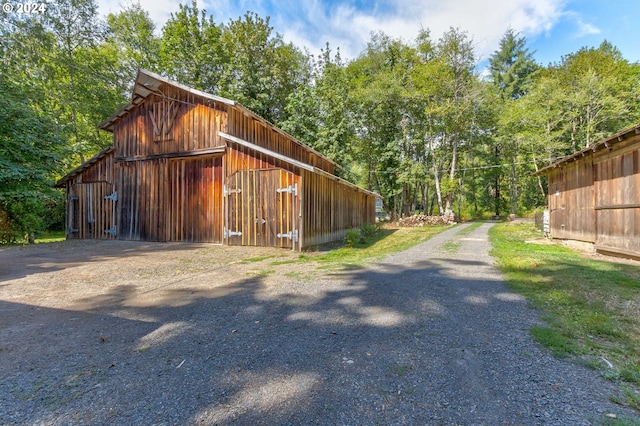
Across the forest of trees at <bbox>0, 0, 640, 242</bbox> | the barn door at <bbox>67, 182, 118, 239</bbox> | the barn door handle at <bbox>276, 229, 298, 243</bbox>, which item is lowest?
the barn door handle at <bbox>276, 229, 298, 243</bbox>

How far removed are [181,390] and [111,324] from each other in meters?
2.07

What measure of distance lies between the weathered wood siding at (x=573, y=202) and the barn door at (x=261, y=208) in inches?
398

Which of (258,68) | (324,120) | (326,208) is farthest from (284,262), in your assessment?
(258,68)

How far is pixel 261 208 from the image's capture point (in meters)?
10.8

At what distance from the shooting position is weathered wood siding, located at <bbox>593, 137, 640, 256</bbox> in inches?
306

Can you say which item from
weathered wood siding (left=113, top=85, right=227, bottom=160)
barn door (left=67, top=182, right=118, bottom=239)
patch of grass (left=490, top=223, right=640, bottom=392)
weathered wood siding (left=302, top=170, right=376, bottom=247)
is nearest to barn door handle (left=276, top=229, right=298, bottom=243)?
weathered wood siding (left=302, top=170, right=376, bottom=247)

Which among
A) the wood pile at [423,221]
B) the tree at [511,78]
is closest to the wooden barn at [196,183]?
the wood pile at [423,221]

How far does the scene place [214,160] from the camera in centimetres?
1186

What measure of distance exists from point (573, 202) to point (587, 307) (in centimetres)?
905

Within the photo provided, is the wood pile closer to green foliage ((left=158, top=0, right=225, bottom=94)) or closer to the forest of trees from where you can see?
the forest of trees

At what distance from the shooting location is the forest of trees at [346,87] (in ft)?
69.9

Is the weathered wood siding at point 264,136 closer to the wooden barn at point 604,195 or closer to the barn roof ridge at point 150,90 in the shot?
the barn roof ridge at point 150,90

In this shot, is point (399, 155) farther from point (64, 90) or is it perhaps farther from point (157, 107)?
point (64, 90)

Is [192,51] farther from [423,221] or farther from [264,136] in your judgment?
[423,221]
